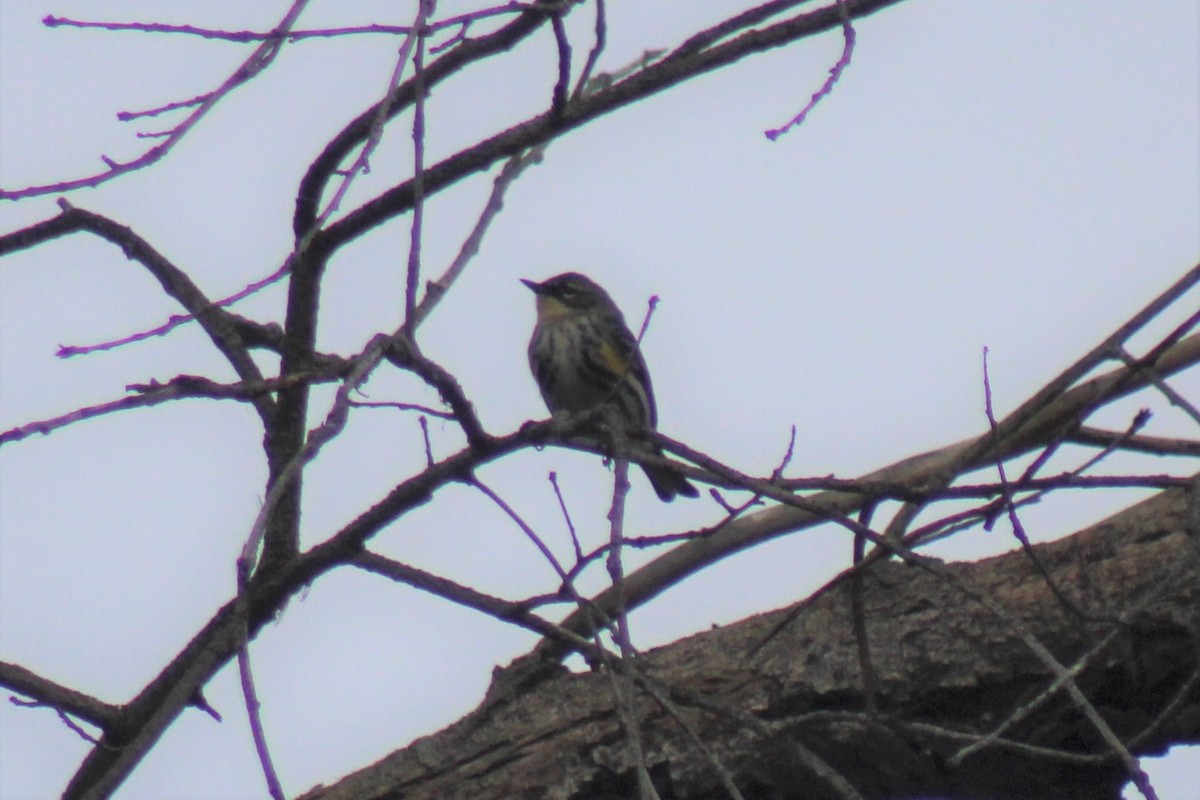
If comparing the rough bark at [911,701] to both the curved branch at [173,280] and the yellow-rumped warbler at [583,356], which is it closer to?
the curved branch at [173,280]

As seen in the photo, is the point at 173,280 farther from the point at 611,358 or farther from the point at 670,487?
the point at 670,487

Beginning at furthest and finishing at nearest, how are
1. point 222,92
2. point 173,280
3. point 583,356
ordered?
1. point 583,356
2. point 173,280
3. point 222,92

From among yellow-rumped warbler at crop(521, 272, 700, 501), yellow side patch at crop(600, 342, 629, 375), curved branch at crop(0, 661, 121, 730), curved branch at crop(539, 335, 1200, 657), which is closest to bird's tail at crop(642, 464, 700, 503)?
yellow-rumped warbler at crop(521, 272, 700, 501)

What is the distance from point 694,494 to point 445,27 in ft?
16.4

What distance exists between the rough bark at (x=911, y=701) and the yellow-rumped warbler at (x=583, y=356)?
11.6 ft

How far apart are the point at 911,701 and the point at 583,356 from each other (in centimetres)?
423

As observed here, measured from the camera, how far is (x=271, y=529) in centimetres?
422

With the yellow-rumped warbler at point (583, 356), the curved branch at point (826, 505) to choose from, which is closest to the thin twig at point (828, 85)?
the curved branch at point (826, 505)

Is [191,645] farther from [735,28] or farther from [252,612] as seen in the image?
[735,28]

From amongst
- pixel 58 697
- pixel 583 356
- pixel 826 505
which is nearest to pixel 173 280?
pixel 58 697

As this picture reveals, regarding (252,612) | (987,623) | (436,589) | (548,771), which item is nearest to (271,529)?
(252,612)

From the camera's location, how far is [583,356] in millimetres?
8016

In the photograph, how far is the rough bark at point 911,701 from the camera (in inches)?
152

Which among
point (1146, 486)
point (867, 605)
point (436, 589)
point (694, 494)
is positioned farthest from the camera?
point (694, 494)
